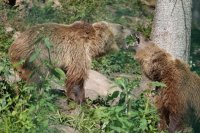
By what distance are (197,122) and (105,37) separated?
2172 millimetres

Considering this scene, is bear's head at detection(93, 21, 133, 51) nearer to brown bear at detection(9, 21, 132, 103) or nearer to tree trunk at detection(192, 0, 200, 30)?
brown bear at detection(9, 21, 132, 103)

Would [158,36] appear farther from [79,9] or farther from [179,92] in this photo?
[79,9]

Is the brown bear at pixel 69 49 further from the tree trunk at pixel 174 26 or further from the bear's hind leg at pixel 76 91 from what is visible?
the tree trunk at pixel 174 26

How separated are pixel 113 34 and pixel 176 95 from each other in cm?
218

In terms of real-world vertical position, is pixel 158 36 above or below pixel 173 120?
above

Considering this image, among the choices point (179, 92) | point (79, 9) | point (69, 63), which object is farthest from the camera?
point (79, 9)

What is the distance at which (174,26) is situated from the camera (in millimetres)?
8164

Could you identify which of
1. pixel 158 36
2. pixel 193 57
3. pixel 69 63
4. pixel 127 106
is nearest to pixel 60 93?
pixel 69 63

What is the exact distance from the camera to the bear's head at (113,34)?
27.4 feet

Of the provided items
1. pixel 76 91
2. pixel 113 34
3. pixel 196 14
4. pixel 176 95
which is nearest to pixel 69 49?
pixel 76 91

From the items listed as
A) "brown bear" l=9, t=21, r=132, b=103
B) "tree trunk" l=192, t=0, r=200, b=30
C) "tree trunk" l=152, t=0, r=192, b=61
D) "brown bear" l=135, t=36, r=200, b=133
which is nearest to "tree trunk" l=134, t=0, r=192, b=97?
"tree trunk" l=152, t=0, r=192, b=61

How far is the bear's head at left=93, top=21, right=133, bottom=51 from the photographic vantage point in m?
8.35

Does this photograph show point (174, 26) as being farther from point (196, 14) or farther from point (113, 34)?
point (196, 14)

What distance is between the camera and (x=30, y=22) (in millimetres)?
11266
